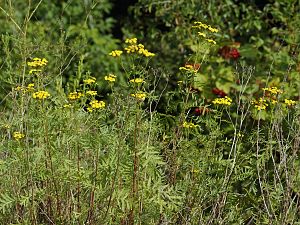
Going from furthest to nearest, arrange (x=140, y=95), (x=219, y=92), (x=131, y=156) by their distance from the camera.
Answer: (x=219, y=92) → (x=131, y=156) → (x=140, y=95)

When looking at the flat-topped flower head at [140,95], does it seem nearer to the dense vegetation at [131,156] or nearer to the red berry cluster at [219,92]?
the dense vegetation at [131,156]

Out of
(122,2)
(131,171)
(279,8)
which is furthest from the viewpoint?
(122,2)

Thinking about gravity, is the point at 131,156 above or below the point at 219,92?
above

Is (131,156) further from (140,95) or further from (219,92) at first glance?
(219,92)

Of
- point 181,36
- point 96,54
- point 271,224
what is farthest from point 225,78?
Result: point 271,224

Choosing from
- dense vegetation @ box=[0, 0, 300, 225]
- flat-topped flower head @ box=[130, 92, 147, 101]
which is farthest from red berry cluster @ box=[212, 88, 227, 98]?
flat-topped flower head @ box=[130, 92, 147, 101]

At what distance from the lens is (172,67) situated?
6.84m

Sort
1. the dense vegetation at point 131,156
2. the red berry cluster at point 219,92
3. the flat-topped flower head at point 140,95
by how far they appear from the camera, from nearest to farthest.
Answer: the flat-topped flower head at point 140,95
the dense vegetation at point 131,156
the red berry cluster at point 219,92

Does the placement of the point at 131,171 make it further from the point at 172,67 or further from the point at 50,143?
the point at 172,67

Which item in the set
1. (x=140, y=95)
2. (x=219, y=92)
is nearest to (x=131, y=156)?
(x=140, y=95)

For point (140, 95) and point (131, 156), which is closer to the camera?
point (140, 95)

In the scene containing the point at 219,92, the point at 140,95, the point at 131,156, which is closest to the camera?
the point at 140,95

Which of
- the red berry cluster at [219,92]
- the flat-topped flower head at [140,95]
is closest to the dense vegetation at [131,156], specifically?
the flat-topped flower head at [140,95]

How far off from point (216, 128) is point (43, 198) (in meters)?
0.91
